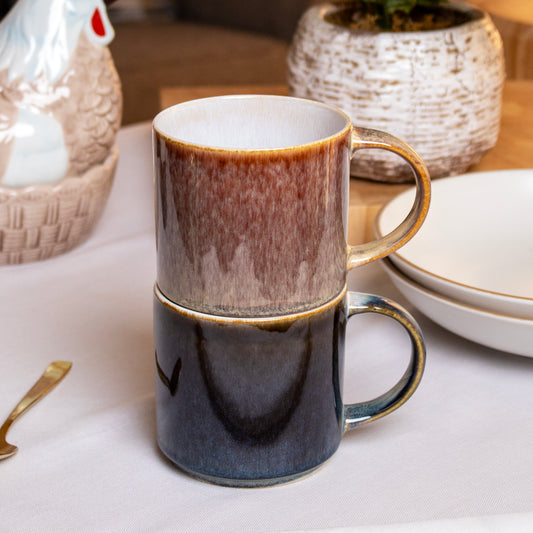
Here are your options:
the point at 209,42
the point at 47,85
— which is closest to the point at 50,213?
the point at 47,85

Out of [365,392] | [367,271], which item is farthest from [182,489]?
[367,271]

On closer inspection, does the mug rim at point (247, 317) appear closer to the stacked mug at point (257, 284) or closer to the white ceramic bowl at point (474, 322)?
the stacked mug at point (257, 284)

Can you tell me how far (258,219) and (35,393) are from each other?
0.69 feet

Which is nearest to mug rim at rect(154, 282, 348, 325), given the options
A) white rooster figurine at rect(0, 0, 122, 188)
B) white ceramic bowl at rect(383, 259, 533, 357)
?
white ceramic bowl at rect(383, 259, 533, 357)

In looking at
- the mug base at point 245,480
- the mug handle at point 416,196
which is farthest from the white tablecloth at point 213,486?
the mug handle at point 416,196

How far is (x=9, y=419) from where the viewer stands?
0.45 meters

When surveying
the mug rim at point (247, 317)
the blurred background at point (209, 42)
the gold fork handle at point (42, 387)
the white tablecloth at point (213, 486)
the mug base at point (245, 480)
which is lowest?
the blurred background at point (209, 42)

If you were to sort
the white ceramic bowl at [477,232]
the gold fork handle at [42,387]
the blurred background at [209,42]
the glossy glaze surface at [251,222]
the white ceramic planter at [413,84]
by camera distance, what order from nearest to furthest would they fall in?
1. the glossy glaze surface at [251,222]
2. the gold fork handle at [42,387]
3. the white ceramic bowl at [477,232]
4. the white ceramic planter at [413,84]
5. the blurred background at [209,42]

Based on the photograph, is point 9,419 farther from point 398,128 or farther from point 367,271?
point 398,128

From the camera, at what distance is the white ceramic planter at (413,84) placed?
68 cm

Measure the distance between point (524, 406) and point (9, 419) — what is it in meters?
0.30

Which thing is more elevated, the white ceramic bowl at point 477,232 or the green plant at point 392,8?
the green plant at point 392,8

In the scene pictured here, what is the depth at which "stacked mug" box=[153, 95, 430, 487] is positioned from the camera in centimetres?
35

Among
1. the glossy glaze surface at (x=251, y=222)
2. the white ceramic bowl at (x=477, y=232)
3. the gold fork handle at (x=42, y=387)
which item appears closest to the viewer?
the glossy glaze surface at (x=251, y=222)
